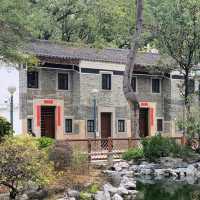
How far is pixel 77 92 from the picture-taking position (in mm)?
34219

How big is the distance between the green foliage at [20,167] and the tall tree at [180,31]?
45.2ft

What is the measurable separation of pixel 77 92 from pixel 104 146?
8.82m

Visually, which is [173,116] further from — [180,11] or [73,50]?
[180,11]

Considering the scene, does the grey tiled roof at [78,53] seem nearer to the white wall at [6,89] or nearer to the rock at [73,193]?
the white wall at [6,89]

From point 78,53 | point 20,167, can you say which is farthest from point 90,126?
point 20,167

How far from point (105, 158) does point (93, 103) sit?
31.2ft

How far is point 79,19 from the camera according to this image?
40500 mm

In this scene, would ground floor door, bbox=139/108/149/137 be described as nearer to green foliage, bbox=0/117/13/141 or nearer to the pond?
the pond

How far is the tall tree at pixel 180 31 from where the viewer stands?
28.3 m

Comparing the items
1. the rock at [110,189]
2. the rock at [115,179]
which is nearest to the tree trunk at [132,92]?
the rock at [115,179]

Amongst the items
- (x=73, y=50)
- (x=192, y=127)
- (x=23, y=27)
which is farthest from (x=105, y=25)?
(x=23, y=27)

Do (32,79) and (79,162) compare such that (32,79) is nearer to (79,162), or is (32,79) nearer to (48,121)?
(48,121)

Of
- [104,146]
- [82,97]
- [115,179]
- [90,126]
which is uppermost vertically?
[82,97]

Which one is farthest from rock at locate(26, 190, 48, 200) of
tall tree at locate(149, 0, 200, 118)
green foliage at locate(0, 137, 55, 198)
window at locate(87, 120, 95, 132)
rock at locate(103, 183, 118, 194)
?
window at locate(87, 120, 95, 132)
